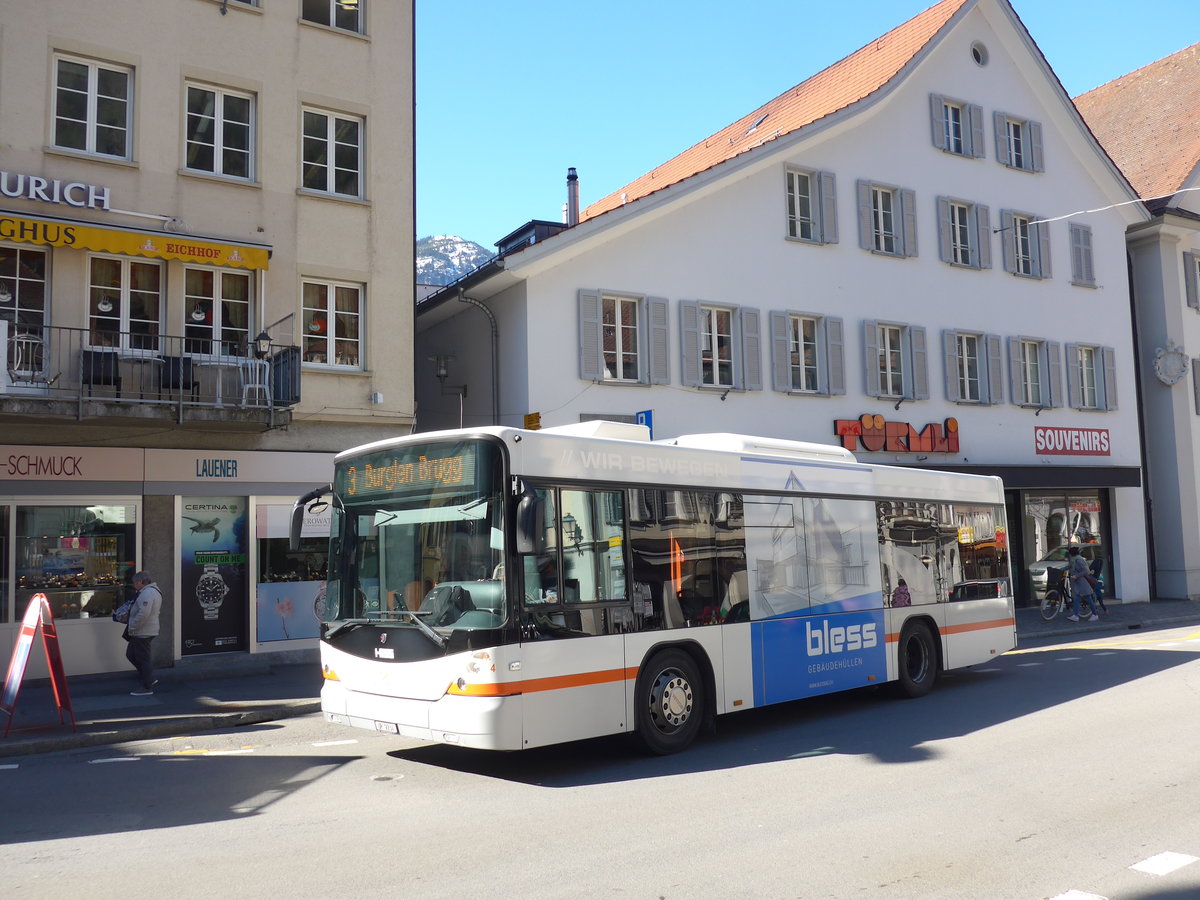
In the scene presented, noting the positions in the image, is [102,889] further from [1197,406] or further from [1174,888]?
[1197,406]

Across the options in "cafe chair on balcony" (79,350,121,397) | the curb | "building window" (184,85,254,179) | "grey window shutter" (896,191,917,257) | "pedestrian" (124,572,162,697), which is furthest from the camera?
"grey window shutter" (896,191,917,257)

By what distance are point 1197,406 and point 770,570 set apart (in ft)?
79.4

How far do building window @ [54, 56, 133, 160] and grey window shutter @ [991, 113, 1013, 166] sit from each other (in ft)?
66.3

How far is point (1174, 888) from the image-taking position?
5.33 metres

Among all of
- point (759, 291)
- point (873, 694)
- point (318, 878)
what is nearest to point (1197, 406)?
point (759, 291)

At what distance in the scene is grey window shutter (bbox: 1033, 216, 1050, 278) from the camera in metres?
26.8

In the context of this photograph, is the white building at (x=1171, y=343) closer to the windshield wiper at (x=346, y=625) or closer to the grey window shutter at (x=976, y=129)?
the grey window shutter at (x=976, y=129)

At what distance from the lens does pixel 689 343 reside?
20.1 metres

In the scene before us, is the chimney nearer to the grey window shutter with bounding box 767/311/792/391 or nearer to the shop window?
the grey window shutter with bounding box 767/311/792/391

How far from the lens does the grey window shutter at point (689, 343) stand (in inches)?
787

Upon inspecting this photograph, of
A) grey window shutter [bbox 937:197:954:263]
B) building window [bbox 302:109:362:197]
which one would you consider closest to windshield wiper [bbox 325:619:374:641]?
building window [bbox 302:109:362:197]

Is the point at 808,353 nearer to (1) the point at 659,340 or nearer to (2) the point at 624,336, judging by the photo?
(1) the point at 659,340

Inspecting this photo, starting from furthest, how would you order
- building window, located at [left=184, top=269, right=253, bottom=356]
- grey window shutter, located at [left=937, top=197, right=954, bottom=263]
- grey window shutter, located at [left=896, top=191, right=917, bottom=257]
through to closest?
grey window shutter, located at [left=937, top=197, right=954, bottom=263] < grey window shutter, located at [left=896, top=191, right=917, bottom=257] < building window, located at [left=184, top=269, right=253, bottom=356]

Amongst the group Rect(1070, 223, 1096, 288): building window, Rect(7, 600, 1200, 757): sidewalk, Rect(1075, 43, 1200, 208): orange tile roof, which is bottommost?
Rect(7, 600, 1200, 757): sidewalk
